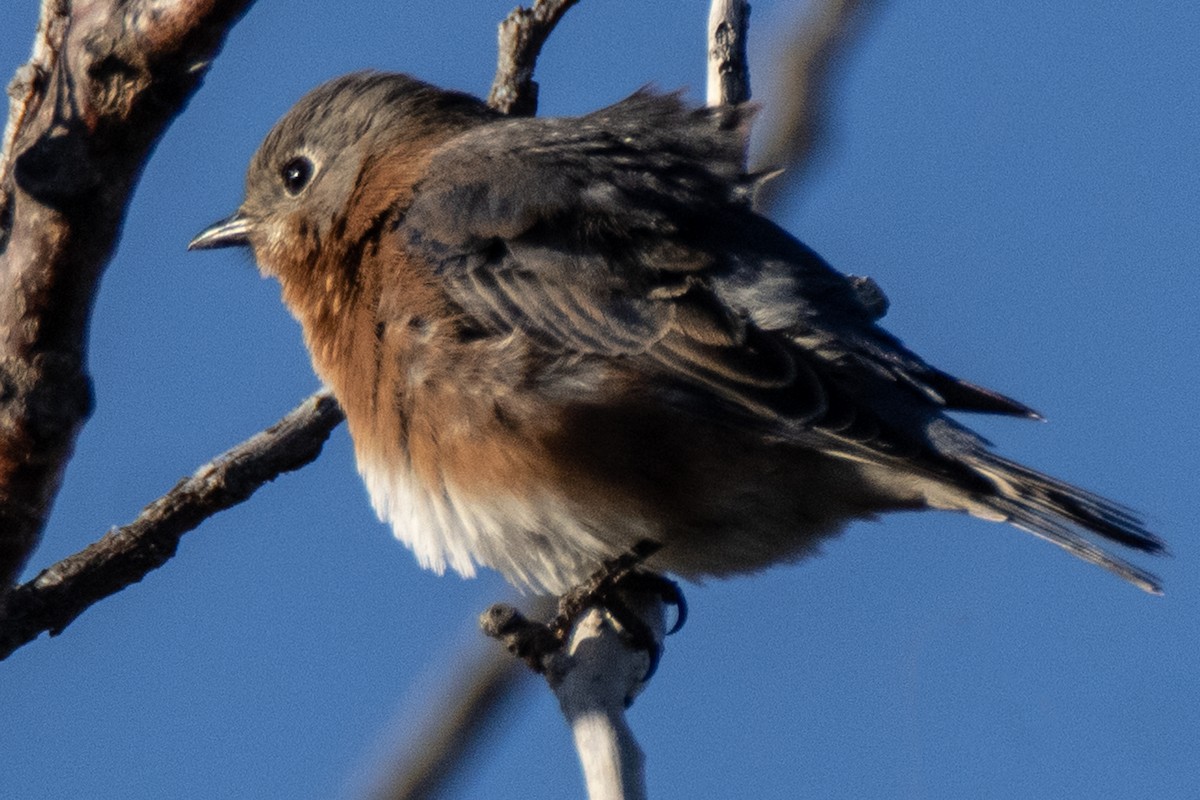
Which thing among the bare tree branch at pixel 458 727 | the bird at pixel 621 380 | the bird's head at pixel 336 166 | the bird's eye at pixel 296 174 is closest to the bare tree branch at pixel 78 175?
the bird at pixel 621 380

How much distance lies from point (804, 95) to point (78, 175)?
4.02 m

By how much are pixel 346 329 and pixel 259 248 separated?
104 cm

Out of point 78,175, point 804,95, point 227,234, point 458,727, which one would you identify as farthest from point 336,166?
point 78,175

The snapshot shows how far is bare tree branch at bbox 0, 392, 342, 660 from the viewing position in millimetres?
4520

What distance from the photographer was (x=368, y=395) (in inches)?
201

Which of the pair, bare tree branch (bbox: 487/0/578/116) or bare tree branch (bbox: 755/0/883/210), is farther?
bare tree branch (bbox: 755/0/883/210)

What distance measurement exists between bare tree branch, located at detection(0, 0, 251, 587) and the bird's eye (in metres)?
2.64

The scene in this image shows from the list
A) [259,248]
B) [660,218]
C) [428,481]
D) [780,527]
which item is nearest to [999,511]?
[780,527]

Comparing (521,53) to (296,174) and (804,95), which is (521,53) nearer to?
(296,174)

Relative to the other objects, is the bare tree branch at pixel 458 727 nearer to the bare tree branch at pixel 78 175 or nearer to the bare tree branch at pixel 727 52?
the bare tree branch at pixel 727 52

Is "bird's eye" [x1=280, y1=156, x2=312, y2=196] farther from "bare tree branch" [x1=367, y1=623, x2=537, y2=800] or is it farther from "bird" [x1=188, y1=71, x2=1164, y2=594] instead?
"bare tree branch" [x1=367, y1=623, x2=537, y2=800]

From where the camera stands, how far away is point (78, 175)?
3361 mm

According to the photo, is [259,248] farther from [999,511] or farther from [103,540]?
[999,511]

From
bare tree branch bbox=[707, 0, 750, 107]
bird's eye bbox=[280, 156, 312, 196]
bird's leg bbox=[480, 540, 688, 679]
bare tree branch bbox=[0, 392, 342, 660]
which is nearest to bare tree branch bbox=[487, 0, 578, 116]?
bare tree branch bbox=[707, 0, 750, 107]
